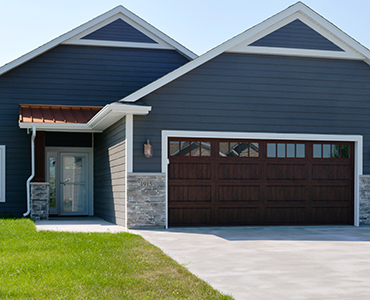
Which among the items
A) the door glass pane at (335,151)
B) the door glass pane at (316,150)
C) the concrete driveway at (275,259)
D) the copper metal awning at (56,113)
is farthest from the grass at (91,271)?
the door glass pane at (335,151)

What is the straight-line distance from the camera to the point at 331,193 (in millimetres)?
13000

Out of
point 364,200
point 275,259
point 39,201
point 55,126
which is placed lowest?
point 275,259

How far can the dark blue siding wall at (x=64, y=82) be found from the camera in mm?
15203

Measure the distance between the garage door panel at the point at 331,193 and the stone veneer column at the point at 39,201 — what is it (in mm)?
6539

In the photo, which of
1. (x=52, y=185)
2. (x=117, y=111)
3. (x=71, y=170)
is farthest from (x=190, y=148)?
(x=52, y=185)

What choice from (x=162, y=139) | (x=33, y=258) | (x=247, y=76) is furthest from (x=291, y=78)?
(x=33, y=258)

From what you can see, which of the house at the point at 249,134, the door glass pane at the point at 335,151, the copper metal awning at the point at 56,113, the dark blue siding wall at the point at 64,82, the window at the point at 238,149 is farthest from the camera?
the dark blue siding wall at the point at 64,82

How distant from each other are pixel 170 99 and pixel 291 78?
288cm

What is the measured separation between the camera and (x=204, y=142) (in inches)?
487

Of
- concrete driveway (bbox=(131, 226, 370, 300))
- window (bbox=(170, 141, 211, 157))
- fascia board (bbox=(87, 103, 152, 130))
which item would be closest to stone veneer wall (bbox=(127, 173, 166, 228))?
concrete driveway (bbox=(131, 226, 370, 300))

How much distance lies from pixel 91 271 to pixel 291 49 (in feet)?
26.5

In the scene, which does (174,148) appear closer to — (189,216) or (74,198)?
(189,216)

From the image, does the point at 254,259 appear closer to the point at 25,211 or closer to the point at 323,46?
Result: the point at 323,46

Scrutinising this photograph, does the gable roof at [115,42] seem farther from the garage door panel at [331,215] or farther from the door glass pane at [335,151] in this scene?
the garage door panel at [331,215]
